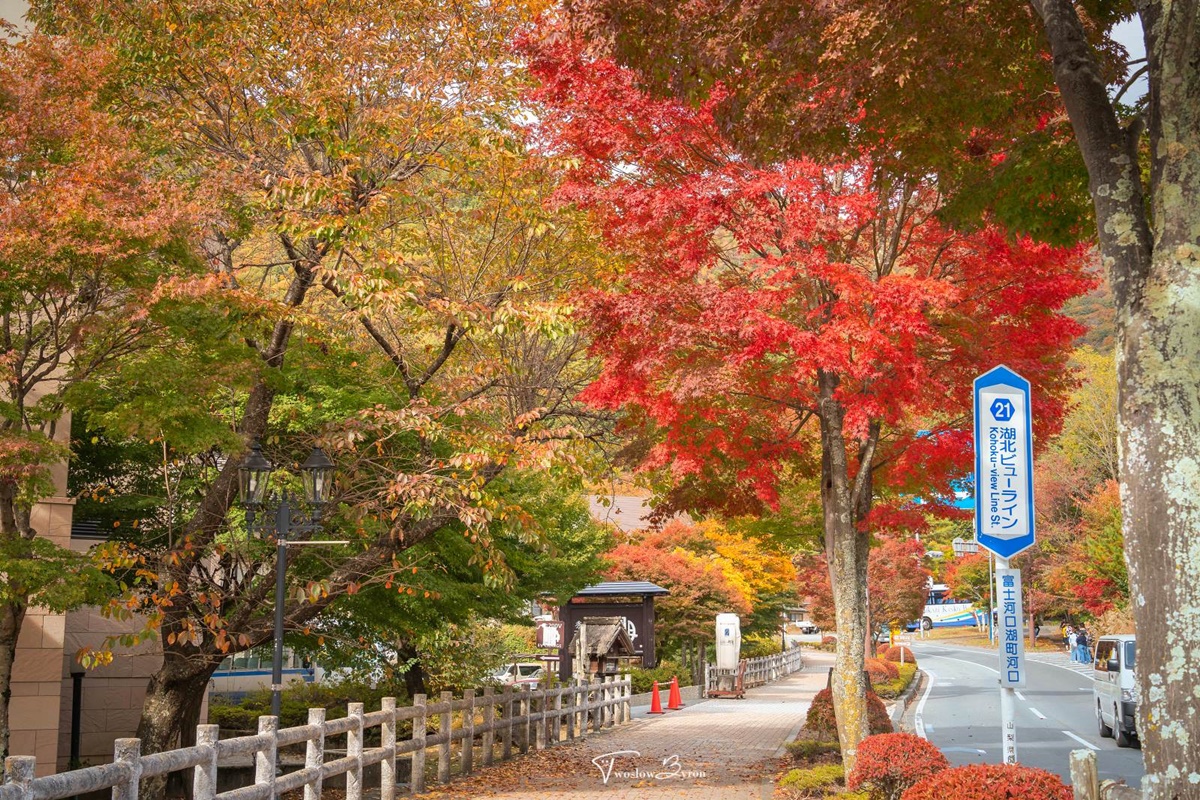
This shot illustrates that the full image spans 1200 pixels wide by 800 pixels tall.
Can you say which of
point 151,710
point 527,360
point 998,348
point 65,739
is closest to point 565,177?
point 527,360

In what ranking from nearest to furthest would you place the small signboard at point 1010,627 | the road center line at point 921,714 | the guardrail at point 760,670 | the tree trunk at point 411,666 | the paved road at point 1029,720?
the small signboard at point 1010,627 < the paved road at point 1029,720 < the tree trunk at point 411,666 < the road center line at point 921,714 < the guardrail at point 760,670

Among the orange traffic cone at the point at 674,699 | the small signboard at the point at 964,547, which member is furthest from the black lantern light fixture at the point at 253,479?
the small signboard at the point at 964,547

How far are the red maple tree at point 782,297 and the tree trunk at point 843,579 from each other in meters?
0.03

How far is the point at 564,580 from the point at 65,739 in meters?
10.7

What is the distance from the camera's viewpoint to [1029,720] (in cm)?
2528

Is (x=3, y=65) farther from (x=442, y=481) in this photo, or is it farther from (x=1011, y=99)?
(x=1011, y=99)

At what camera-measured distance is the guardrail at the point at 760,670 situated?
36.5 meters

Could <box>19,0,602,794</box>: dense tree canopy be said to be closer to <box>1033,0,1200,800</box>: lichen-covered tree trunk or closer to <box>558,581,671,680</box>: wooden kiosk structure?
<box>1033,0,1200,800</box>: lichen-covered tree trunk

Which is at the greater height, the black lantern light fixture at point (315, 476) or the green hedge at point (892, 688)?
the black lantern light fixture at point (315, 476)

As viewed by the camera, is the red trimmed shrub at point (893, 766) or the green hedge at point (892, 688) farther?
the green hedge at point (892, 688)

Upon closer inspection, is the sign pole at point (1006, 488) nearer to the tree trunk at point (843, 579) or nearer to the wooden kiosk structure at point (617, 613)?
the tree trunk at point (843, 579)

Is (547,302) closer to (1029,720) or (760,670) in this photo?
(1029,720)

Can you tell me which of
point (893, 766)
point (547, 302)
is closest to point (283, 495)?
point (547, 302)

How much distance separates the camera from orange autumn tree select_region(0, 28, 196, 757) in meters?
10.4
